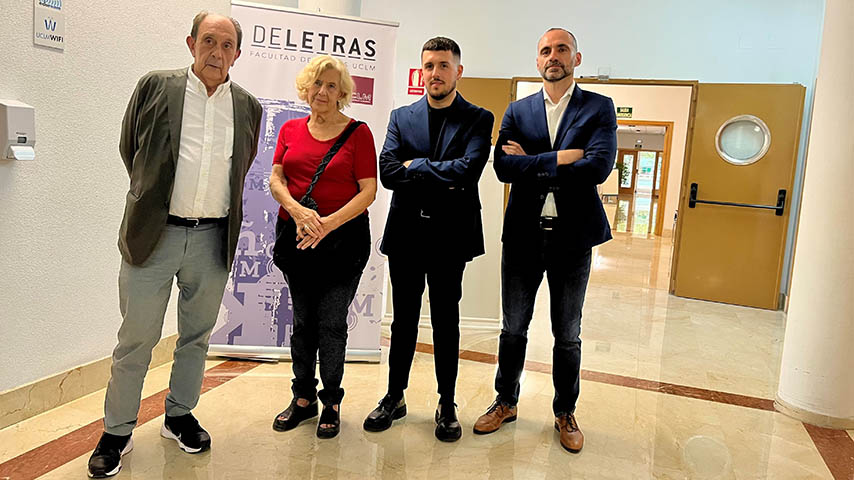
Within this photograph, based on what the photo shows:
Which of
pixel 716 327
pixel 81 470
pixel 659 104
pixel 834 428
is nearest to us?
pixel 81 470

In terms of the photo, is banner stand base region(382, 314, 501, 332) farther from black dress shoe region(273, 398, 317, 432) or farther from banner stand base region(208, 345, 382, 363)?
black dress shoe region(273, 398, 317, 432)

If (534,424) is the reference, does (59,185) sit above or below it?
above

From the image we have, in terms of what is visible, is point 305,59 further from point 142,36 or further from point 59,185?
point 59,185

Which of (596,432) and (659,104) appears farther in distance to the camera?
(659,104)

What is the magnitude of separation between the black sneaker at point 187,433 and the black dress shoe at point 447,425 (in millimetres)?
1003

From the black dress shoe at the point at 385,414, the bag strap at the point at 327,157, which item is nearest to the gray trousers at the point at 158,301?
the bag strap at the point at 327,157

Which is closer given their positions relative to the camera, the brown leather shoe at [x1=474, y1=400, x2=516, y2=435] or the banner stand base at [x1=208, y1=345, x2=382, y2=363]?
the brown leather shoe at [x1=474, y1=400, x2=516, y2=435]

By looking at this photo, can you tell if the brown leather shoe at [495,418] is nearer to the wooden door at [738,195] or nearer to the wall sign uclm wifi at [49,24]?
the wall sign uclm wifi at [49,24]

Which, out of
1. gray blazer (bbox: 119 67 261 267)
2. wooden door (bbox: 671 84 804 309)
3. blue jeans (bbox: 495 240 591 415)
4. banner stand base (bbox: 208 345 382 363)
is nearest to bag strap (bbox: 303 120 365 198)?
gray blazer (bbox: 119 67 261 267)

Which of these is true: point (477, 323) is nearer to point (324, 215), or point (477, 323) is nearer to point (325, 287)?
point (325, 287)

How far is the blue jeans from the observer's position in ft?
9.30

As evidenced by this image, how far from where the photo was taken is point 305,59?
12.4ft

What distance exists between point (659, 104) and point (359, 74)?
1046cm

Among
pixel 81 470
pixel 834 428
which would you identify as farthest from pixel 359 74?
pixel 834 428
